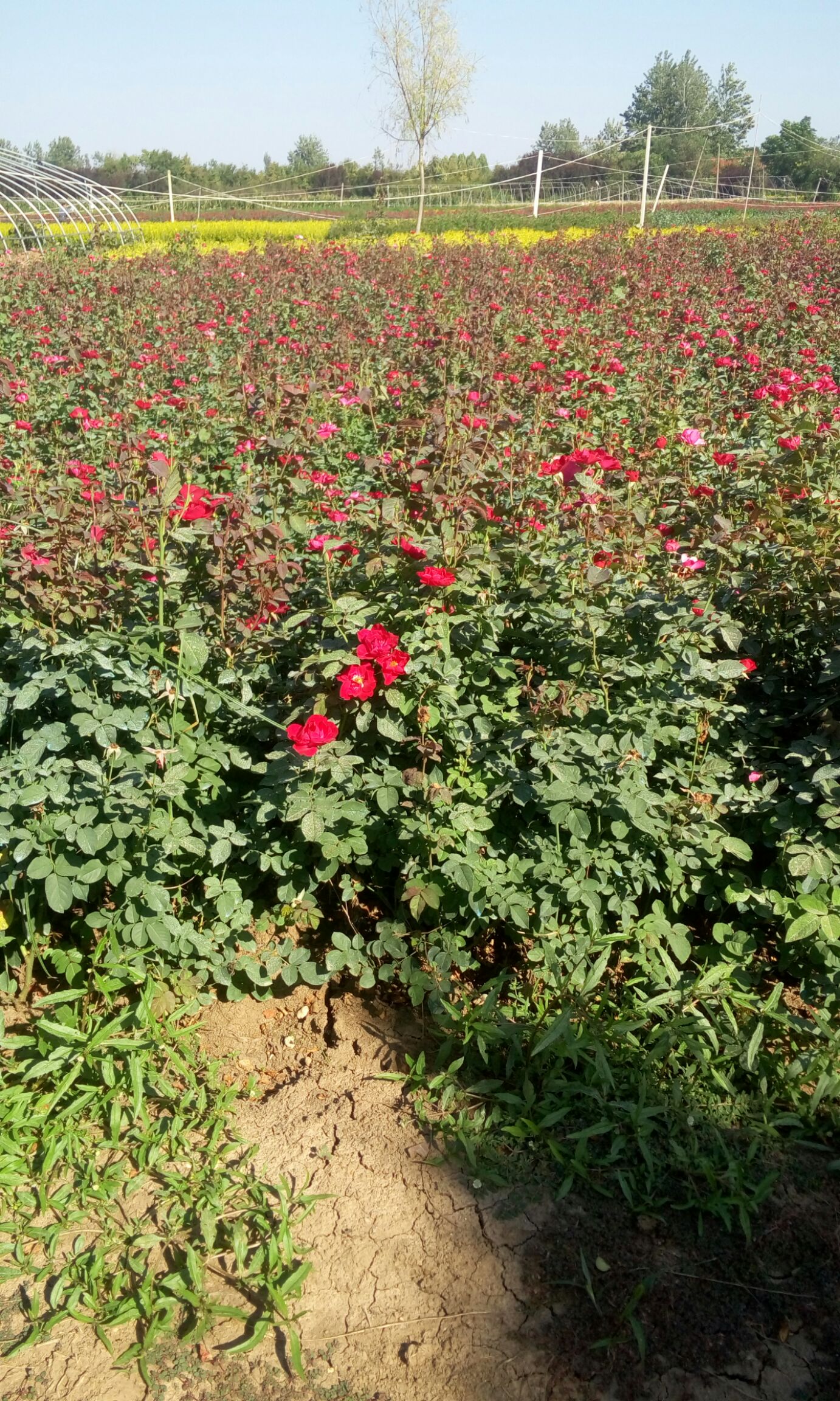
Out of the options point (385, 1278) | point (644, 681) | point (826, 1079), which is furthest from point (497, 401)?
point (385, 1278)

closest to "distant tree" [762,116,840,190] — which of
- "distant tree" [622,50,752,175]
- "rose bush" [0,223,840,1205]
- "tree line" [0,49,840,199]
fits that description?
"tree line" [0,49,840,199]

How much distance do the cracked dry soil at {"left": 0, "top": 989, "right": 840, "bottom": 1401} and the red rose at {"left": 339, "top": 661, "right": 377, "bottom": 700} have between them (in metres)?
0.97

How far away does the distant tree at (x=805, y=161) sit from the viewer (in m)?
36.9

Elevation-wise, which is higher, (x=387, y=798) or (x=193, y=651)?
(x=193, y=651)

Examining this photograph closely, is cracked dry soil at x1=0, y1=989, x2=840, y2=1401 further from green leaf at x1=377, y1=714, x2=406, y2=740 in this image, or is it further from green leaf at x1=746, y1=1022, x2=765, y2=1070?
green leaf at x1=377, y1=714, x2=406, y2=740

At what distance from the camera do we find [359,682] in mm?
2141

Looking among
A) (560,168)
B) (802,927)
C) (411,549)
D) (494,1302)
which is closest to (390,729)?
(411,549)

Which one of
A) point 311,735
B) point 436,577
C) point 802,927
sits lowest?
point 802,927

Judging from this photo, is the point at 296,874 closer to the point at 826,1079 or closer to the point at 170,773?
the point at 170,773

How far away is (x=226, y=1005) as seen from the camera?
2.61 m

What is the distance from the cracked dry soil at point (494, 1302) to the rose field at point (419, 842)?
0.05 metres

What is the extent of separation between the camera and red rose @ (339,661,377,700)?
212 cm

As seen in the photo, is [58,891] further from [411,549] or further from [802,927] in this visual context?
[802,927]

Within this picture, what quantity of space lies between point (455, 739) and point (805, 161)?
47.4 metres
